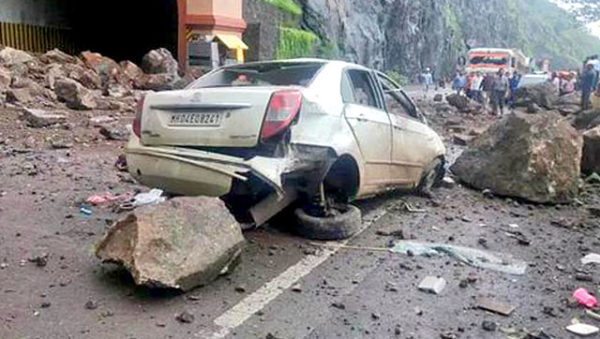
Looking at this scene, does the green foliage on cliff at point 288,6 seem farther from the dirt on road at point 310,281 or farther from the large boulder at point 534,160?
the dirt on road at point 310,281

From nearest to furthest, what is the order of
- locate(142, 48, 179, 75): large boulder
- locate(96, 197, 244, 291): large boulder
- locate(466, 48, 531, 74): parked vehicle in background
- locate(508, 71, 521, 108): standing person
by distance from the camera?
locate(96, 197, 244, 291): large boulder < locate(142, 48, 179, 75): large boulder < locate(508, 71, 521, 108): standing person < locate(466, 48, 531, 74): parked vehicle in background

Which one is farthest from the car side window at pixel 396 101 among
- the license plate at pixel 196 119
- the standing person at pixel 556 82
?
the standing person at pixel 556 82

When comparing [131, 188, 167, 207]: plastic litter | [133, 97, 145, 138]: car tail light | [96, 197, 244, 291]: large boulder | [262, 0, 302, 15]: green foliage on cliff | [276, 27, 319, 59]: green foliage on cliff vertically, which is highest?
[262, 0, 302, 15]: green foliage on cliff

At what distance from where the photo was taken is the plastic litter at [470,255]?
5.04m

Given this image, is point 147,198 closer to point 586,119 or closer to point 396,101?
point 396,101

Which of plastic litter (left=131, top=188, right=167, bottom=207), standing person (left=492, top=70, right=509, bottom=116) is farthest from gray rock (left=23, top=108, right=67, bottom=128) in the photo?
standing person (left=492, top=70, right=509, bottom=116)

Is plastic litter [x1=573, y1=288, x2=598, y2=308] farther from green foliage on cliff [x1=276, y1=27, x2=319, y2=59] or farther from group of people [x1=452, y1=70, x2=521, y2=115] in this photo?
green foliage on cliff [x1=276, y1=27, x2=319, y2=59]

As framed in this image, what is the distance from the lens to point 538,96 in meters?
26.4

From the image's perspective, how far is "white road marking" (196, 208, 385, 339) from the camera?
12.0 feet

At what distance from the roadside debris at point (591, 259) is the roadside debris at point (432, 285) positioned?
1525mm

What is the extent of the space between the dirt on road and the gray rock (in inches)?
151

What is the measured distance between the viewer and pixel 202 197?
4.54 meters

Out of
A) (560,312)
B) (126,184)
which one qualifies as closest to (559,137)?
(560,312)

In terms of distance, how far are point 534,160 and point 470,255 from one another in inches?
107
